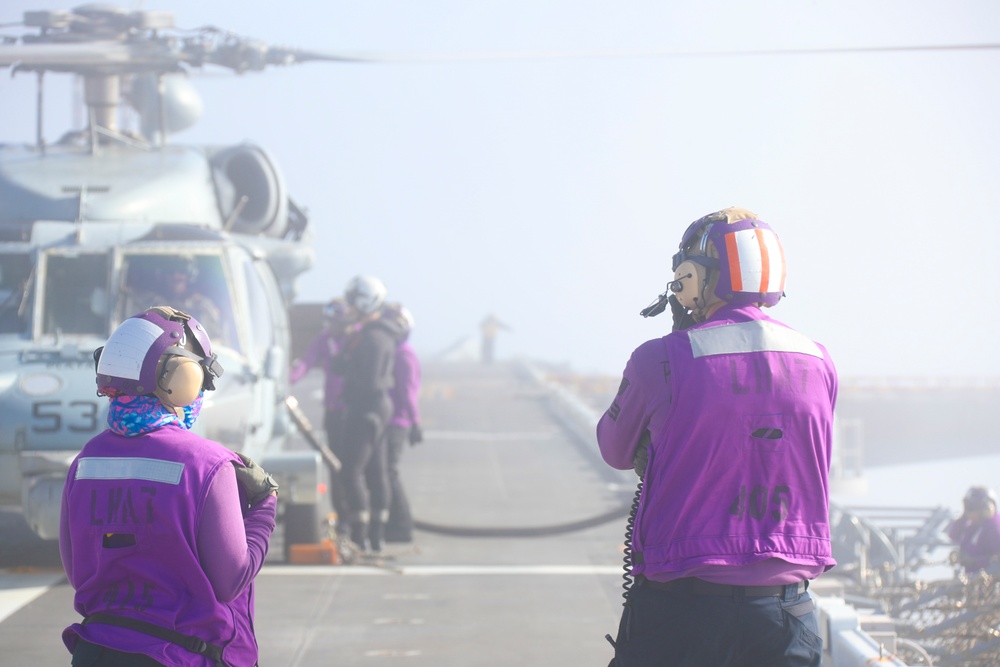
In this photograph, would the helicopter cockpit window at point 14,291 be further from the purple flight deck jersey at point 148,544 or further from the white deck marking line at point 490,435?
the white deck marking line at point 490,435

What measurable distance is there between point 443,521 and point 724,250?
819 cm

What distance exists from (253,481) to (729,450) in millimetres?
1297

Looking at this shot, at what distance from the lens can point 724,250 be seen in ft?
11.5

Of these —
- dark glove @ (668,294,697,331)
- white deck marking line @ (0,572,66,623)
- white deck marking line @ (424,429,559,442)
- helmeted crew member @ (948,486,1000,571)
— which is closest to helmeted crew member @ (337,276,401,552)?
white deck marking line @ (0,572,66,623)

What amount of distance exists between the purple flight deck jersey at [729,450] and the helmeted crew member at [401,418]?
6464 millimetres

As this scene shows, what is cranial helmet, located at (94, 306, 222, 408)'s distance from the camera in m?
3.20

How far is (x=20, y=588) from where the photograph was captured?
7.89m

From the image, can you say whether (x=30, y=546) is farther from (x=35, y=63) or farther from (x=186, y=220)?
(x=35, y=63)

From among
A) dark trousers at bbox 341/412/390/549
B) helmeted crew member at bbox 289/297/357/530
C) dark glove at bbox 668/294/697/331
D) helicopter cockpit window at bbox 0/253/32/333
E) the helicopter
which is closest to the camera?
dark glove at bbox 668/294/697/331

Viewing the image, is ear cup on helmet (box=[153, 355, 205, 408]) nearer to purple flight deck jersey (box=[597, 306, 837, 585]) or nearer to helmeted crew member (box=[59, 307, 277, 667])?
helmeted crew member (box=[59, 307, 277, 667])

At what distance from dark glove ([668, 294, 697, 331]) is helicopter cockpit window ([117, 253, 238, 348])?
5.78 meters

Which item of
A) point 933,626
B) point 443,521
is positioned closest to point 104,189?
point 443,521

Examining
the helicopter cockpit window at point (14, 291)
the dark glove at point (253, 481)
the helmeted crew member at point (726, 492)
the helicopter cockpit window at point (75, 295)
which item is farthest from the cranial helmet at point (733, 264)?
the helicopter cockpit window at point (14, 291)

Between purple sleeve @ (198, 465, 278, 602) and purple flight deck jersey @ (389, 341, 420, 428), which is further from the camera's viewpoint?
purple flight deck jersey @ (389, 341, 420, 428)
